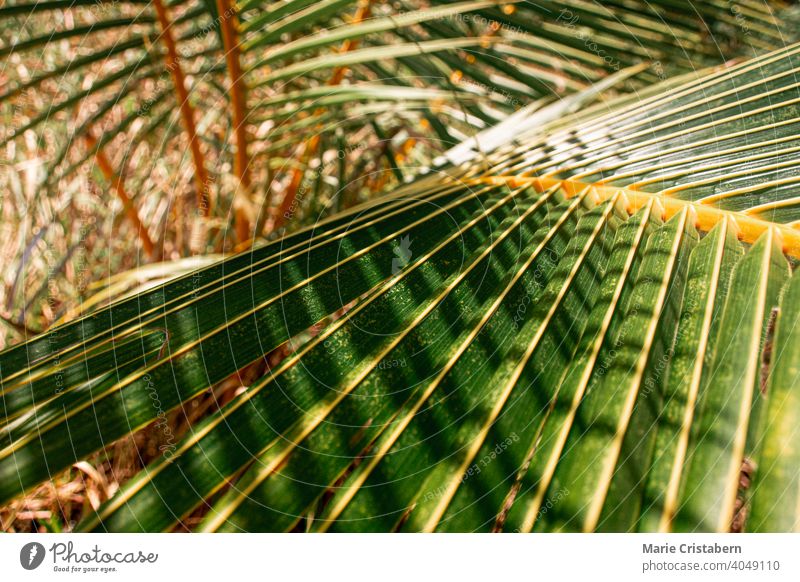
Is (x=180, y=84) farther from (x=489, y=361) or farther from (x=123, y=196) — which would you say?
(x=489, y=361)

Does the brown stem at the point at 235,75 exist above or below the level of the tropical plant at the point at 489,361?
above

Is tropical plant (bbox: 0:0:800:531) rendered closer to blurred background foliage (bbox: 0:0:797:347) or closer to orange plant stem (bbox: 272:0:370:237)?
blurred background foliage (bbox: 0:0:797:347)

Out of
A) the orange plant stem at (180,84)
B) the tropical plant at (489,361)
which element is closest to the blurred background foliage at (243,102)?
the orange plant stem at (180,84)

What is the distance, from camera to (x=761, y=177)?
395mm

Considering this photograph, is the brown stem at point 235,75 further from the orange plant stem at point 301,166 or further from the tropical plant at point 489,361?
the orange plant stem at point 301,166

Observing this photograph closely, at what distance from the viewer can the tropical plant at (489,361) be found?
0.86 feet

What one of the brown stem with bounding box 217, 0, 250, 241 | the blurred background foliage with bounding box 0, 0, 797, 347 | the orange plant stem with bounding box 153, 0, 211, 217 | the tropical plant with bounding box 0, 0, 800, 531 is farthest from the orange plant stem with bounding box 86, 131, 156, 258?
the tropical plant with bounding box 0, 0, 800, 531

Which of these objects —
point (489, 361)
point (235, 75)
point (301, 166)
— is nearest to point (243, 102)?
point (235, 75)

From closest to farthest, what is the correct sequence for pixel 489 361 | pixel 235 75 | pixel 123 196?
pixel 489 361 → pixel 235 75 → pixel 123 196

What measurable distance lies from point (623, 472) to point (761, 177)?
0.30m

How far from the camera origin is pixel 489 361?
12.7 inches

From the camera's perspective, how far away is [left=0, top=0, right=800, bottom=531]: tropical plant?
0.86 feet
